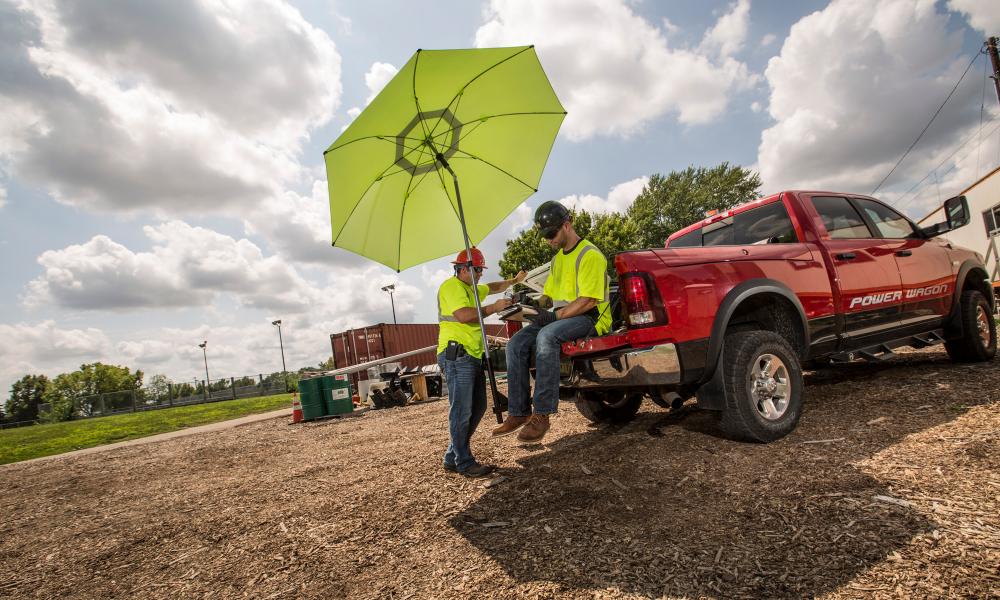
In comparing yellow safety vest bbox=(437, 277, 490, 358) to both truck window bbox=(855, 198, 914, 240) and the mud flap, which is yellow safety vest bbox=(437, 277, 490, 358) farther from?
truck window bbox=(855, 198, 914, 240)

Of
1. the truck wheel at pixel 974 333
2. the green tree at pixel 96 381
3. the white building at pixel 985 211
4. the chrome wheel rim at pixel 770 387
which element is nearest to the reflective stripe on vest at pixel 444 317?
the chrome wheel rim at pixel 770 387

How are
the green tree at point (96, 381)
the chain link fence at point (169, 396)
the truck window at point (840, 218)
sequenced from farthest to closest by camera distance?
the green tree at point (96, 381), the chain link fence at point (169, 396), the truck window at point (840, 218)

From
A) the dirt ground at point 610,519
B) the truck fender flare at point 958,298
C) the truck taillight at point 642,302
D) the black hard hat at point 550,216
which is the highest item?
the black hard hat at point 550,216

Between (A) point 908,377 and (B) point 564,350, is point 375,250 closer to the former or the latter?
(B) point 564,350

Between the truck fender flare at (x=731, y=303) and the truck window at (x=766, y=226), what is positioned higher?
the truck window at (x=766, y=226)

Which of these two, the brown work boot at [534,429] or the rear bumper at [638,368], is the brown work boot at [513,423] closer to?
the brown work boot at [534,429]

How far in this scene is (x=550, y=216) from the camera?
3299mm

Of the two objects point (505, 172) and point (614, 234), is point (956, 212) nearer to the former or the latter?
point (505, 172)

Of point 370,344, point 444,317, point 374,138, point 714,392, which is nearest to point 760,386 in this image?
point 714,392

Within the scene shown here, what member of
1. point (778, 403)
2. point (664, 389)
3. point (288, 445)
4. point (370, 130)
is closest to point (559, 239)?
point (664, 389)

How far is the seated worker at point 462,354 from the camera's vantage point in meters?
3.78

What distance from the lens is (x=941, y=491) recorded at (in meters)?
2.27

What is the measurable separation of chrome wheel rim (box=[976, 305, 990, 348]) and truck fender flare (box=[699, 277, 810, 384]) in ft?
10.9

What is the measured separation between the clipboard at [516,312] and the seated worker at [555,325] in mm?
278
